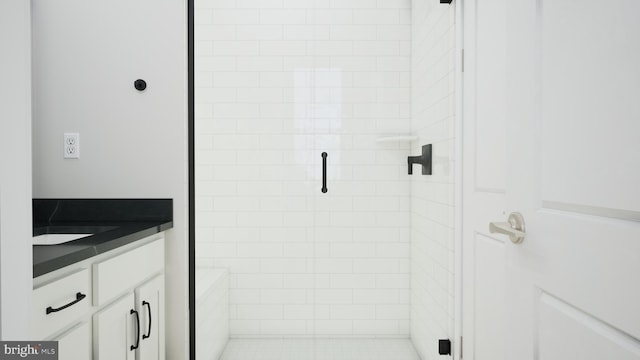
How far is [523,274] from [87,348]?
1.28m

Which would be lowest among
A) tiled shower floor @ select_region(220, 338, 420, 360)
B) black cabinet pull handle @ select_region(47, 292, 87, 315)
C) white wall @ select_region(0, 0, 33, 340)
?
tiled shower floor @ select_region(220, 338, 420, 360)

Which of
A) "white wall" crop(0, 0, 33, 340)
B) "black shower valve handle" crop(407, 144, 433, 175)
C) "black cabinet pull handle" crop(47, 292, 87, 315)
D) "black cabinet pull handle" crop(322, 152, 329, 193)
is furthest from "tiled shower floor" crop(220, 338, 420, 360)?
"white wall" crop(0, 0, 33, 340)

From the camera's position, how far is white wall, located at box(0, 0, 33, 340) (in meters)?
0.53

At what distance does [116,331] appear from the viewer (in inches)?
51.2

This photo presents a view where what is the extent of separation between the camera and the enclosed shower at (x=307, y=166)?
2.76 m

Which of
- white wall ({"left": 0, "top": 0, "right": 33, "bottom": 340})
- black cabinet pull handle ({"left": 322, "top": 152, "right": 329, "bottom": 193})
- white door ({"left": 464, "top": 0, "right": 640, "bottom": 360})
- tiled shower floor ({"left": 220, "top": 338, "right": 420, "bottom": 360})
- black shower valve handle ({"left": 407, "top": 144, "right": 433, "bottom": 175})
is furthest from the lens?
black cabinet pull handle ({"left": 322, "top": 152, "right": 329, "bottom": 193})

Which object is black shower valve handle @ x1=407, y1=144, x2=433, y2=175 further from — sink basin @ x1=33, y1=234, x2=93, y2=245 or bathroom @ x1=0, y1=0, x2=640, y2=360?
sink basin @ x1=33, y1=234, x2=93, y2=245

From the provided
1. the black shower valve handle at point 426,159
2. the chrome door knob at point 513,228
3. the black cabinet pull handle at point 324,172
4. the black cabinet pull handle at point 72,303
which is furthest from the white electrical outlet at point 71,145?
the black shower valve handle at point 426,159

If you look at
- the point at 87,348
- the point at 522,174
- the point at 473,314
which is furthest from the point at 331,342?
the point at 522,174

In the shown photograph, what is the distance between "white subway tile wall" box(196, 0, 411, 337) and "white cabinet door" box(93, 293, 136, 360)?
1.39m

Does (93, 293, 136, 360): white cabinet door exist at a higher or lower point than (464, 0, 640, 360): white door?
lower

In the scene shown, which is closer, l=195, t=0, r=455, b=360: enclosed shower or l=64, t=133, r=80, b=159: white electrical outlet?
l=64, t=133, r=80, b=159: white electrical outlet

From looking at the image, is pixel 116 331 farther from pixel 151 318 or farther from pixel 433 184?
pixel 433 184

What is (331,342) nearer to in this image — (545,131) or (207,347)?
(207,347)
